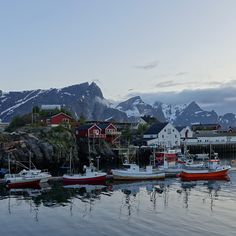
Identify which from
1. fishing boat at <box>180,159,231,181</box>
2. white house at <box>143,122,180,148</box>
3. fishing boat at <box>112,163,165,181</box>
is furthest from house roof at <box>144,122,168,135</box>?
fishing boat at <box>112,163,165,181</box>

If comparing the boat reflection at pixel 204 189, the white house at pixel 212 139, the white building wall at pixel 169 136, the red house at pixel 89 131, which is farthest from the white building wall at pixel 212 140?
the boat reflection at pixel 204 189

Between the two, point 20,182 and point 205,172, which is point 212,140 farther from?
point 20,182

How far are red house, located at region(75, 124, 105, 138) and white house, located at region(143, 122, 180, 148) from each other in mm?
17052

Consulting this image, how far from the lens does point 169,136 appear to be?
401ft

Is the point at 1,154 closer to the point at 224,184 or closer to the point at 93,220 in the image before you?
the point at 224,184

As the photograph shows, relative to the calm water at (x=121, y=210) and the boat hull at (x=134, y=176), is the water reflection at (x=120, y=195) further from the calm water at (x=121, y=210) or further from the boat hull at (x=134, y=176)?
the boat hull at (x=134, y=176)

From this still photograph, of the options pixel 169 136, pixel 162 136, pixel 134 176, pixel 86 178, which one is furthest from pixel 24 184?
pixel 169 136

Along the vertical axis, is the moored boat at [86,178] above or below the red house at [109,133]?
below

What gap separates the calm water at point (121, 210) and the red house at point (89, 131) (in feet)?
155

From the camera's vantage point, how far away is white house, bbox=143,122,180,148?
11859cm

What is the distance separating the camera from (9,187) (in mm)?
56062

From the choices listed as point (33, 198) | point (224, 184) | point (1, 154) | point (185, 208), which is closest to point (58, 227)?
point (185, 208)

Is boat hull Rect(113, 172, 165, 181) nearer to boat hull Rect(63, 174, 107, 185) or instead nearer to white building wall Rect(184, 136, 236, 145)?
boat hull Rect(63, 174, 107, 185)

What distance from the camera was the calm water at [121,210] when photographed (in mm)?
31859
